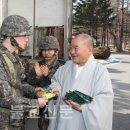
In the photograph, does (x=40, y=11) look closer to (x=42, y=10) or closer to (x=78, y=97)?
(x=42, y=10)

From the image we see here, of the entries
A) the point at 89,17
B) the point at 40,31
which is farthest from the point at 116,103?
the point at 89,17

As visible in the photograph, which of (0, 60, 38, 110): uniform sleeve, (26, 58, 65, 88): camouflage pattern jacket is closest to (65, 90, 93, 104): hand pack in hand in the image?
(0, 60, 38, 110): uniform sleeve

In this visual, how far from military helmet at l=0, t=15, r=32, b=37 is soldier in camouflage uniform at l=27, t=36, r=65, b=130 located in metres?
1.43

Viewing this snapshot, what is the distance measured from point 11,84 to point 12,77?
2.5 inches

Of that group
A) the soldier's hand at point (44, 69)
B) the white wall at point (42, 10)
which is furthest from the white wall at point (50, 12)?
the soldier's hand at point (44, 69)

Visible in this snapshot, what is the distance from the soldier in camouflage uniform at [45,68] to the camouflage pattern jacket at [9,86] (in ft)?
4.62

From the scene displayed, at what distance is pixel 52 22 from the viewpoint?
7688 mm

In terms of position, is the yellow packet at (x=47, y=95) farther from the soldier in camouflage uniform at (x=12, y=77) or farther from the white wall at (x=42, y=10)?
the white wall at (x=42, y=10)

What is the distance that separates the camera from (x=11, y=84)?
3.40 m

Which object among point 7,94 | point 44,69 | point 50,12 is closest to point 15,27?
point 7,94

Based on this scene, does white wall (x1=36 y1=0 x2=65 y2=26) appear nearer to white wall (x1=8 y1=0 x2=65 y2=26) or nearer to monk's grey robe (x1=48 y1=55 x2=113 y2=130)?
white wall (x1=8 y1=0 x2=65 y2=26)

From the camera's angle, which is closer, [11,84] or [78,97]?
[11,84]

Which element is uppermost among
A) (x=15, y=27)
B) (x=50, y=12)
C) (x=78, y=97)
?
(x=50, y=12)

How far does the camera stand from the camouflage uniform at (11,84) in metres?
3.34
